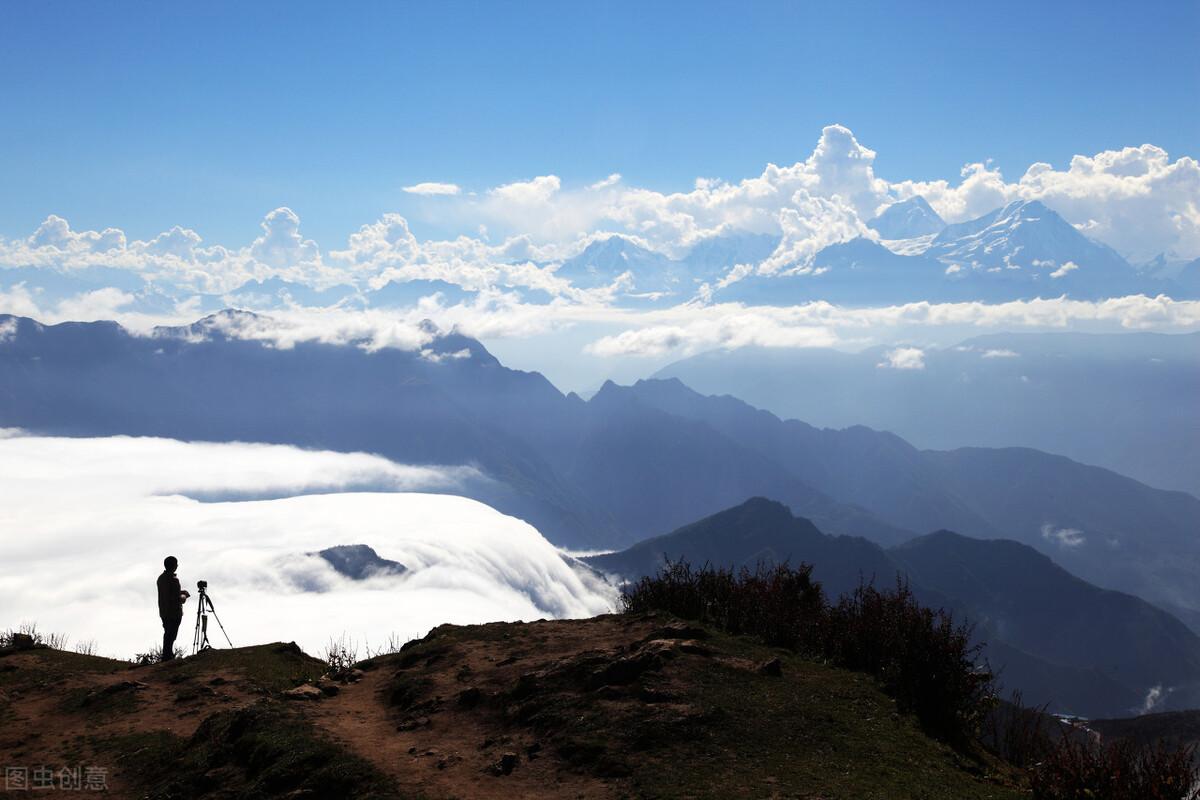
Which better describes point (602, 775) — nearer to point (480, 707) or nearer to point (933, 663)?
point (480, 707)

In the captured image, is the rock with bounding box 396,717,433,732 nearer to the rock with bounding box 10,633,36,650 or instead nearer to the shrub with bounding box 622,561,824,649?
the shrub with bounding box 622,561,824,649

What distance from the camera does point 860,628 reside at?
17531 mm

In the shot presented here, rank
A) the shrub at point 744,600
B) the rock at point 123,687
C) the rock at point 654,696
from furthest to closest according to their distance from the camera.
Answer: the shrub at point 744,600 < the rock at point 123,687 < the rock at point 654,696

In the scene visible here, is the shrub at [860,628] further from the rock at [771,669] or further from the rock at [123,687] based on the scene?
the rock at [123,687]

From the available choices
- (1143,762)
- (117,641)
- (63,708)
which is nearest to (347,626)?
(117,641)

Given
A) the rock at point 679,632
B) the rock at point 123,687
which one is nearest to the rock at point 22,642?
the rock at point 123,687

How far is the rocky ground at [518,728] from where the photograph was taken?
1151 centimetres

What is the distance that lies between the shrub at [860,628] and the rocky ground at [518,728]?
1034 mm

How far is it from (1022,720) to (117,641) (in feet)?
663

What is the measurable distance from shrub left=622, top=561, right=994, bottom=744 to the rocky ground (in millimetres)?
1034

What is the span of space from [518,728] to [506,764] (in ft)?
5.32

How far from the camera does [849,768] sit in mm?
11648

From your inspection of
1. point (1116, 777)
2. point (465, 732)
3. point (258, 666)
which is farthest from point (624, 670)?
point (258, 666)

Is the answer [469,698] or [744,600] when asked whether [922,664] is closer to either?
[744,600]
